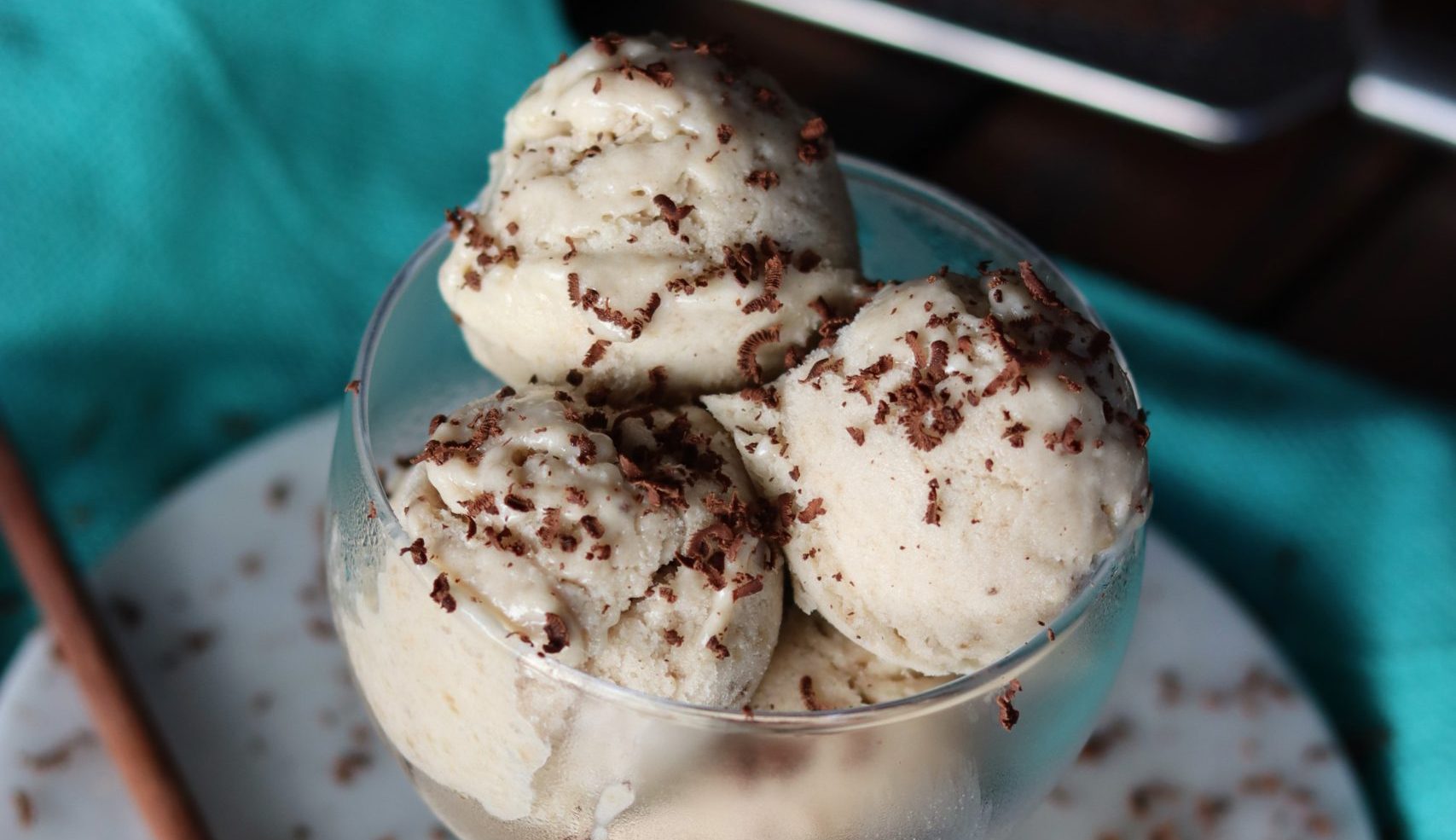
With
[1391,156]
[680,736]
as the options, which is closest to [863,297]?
[680,736]

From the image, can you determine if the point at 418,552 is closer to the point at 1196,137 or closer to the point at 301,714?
the point at 301,714

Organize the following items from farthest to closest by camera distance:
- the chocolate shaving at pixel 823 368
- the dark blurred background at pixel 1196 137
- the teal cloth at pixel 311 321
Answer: the dark blurred background at pixel 1196 137 → the teal cloth at pixel 311 321 → the chocolate shaving at pixel 823 368

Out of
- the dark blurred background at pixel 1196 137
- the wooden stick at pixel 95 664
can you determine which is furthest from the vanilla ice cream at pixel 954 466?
the dark blurred background at pixel 1196 137

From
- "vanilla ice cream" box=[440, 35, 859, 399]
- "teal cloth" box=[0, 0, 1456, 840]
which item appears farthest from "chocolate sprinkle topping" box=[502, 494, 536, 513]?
"teal cloth" box=[0, 0, 1456, 840]

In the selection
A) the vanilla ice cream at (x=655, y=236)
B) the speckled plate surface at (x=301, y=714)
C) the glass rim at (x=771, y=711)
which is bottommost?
the speckled plate surface at (x=301, y=714)

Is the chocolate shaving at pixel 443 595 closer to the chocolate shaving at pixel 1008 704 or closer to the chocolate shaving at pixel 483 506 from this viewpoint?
the chocolate shaving at pixel 483 506

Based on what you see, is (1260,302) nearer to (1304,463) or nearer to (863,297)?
(1304,463)
